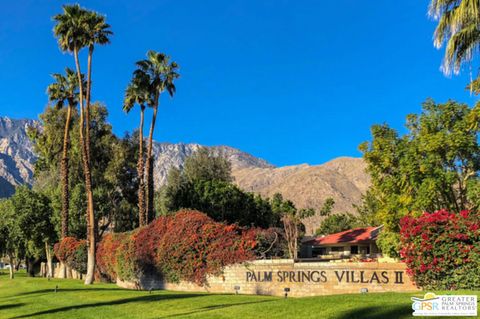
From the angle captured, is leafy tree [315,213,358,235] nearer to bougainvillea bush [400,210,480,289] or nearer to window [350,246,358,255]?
window [350,246,358,255]

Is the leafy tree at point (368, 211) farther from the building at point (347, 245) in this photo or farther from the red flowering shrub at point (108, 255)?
the red flowering shrub at point (108, 255)

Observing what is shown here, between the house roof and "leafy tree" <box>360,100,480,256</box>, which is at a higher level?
"leafy tree" <box>360,100,480,256</box>

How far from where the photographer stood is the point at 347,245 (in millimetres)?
52938

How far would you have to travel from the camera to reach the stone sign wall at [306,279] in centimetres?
1998

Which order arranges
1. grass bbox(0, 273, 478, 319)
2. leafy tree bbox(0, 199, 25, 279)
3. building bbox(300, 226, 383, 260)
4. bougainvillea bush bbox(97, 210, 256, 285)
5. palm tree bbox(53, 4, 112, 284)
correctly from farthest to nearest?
building bbox(300, 226, 383, 260) → leafy tree bbox(0, 199, 25, 279) → palm tree bbox(53, 4, 112, 284) → bougainvillea bush bbox(97, 210, 256, 285) → grass bbox(0, 273, 478, 319)

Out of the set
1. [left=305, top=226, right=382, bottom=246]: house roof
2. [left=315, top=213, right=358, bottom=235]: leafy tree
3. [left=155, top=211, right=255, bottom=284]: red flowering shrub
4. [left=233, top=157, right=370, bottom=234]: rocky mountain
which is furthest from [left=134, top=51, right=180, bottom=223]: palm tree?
[left=233, top=157, right=370, bottom=234]: rocky mountain

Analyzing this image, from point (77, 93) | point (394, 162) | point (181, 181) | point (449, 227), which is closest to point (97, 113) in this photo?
point (77, 93)

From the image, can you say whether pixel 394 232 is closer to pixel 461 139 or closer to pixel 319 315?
pixel 461 139

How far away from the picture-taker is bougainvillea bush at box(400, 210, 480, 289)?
58.5 feet

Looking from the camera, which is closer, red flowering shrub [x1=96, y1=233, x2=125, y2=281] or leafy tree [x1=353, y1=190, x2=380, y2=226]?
red flowering shrub [x1=96, y1=233, x2=125, y2=281]

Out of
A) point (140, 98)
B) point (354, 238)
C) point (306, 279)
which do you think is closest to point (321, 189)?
point (354, 238)

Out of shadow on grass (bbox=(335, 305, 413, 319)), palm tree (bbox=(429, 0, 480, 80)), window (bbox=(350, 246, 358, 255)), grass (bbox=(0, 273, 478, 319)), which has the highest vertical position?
palm tree (bbox=(429, 0, 480, 80))

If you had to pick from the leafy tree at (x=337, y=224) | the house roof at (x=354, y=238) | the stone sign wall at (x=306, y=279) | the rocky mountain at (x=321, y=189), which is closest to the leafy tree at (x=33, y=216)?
the stone sign wall at (x=306, y=279)

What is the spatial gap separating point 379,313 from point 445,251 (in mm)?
7804
